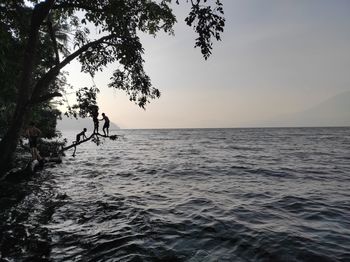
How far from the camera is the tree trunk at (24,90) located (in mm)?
14633

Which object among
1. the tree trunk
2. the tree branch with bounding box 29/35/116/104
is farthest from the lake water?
the tree branch with bounding box 29/35/116/104

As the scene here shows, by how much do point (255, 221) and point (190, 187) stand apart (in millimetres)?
6398

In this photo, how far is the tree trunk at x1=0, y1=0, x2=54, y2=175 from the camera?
14.6 metres

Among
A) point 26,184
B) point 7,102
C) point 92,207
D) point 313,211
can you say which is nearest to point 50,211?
point 92,207

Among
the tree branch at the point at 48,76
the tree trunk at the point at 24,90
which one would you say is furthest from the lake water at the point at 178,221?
the tree branch at the point at 48,76

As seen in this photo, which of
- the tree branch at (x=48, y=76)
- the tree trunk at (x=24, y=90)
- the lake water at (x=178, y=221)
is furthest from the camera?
the tree branch at (x=48, y=76)

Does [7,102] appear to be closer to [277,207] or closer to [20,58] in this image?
[20,58]

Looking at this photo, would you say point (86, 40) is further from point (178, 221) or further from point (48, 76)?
point (178, 221)

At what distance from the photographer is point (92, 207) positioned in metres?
11.4

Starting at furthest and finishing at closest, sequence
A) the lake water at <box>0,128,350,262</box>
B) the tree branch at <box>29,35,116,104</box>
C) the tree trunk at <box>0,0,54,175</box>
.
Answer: the tree branch at <box>29,35,116,104</box>, the tree trunk at <box>0,0,54,175</box>, the lake water at <box>0,128,350,262</box>

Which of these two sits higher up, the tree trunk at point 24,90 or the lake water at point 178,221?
the tree trunk at point 24,90

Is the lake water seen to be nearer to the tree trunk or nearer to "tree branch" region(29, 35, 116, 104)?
the tree trunk

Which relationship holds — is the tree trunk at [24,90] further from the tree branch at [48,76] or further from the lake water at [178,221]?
the lake water at [178,221]

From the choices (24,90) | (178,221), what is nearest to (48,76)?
(24,90)
